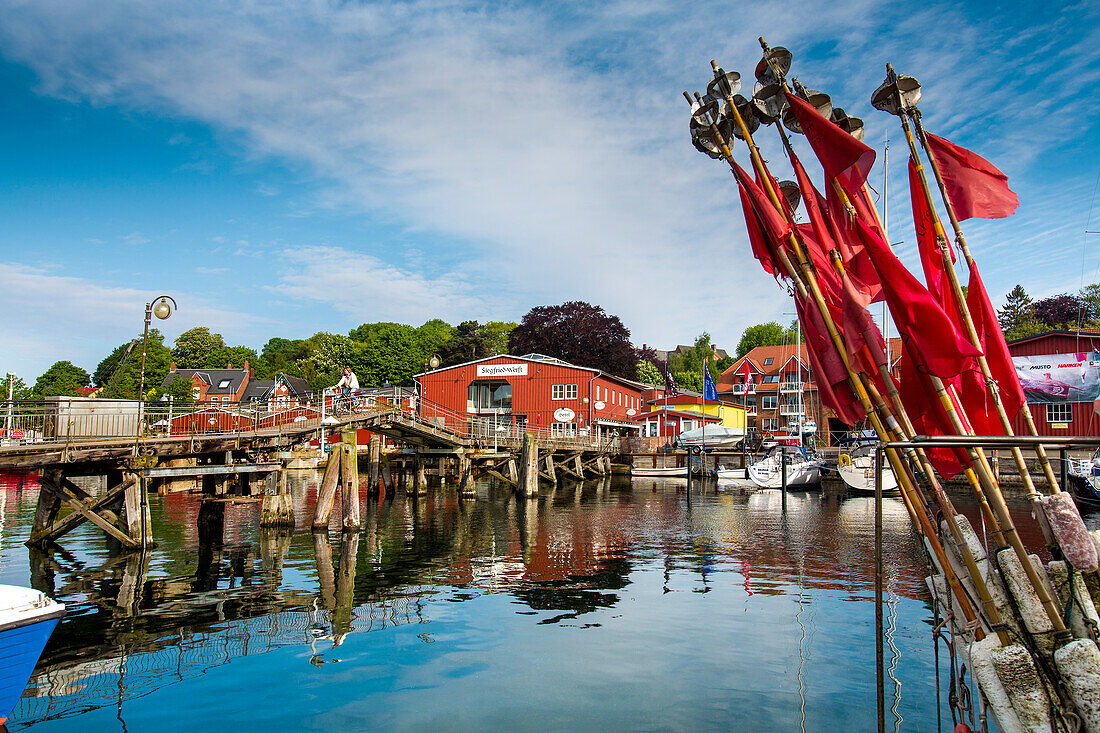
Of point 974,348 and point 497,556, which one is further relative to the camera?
point 497,556

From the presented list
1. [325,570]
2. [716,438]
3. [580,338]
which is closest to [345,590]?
Result: [325,570]

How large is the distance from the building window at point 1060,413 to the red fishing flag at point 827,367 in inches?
1780

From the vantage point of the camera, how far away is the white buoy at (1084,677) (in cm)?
415

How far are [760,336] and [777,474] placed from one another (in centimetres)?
8853

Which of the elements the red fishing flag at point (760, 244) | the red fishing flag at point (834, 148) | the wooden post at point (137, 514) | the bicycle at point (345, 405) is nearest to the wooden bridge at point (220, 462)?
the wooden post at point (137, 514)

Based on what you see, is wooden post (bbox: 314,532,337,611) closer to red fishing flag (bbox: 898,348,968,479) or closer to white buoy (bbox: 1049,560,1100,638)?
red fishing flag (bbox: 898,348,968,479)

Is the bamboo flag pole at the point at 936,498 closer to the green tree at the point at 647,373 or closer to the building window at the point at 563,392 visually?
the building window at the point at 563,392

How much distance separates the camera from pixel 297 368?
120m

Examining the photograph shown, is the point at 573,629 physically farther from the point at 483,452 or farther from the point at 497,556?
the point at 483,452

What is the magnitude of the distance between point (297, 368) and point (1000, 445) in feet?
409

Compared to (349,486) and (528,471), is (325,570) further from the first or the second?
(528,471)

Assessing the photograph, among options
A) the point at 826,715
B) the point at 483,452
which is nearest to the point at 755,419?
the point at 483,452

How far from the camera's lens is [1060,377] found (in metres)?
40.7

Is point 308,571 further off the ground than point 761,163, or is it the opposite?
point 761,163
